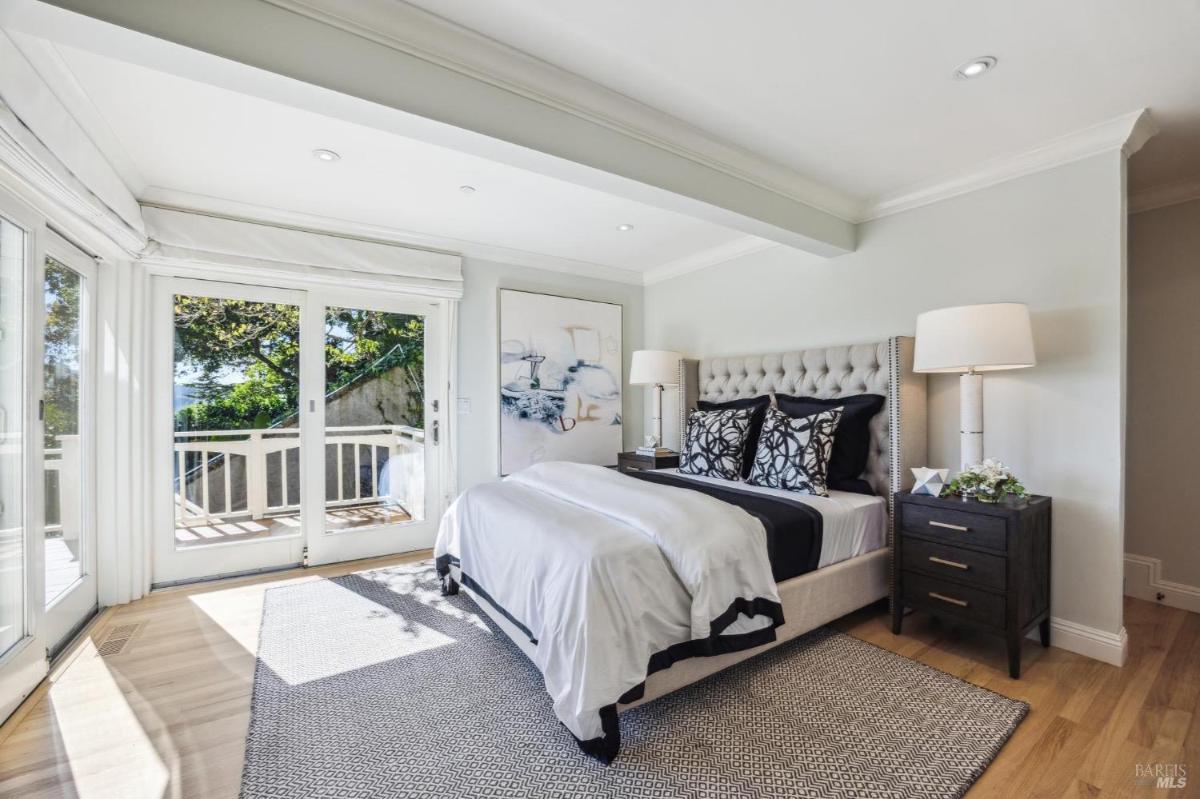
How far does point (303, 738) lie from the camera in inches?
69.2

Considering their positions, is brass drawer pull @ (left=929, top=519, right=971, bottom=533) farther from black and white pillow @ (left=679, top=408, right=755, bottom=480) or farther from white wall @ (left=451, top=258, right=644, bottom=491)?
white wall @ (left=451, top=258, right=644, bottom=491)

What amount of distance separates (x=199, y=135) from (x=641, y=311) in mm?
3470

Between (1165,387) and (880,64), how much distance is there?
2618mm

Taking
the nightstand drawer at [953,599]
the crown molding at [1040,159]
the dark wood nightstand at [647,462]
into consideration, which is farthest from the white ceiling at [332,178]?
the nightstand drawer at [953,599]

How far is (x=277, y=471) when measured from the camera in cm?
350

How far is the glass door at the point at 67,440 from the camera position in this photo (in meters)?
2.36

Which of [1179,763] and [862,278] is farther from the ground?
[862,278]

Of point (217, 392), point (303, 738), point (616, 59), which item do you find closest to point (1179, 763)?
point (303, 738)

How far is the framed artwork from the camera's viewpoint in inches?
163

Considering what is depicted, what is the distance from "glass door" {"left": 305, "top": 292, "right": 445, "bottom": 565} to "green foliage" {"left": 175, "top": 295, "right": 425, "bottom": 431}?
10 millimetres

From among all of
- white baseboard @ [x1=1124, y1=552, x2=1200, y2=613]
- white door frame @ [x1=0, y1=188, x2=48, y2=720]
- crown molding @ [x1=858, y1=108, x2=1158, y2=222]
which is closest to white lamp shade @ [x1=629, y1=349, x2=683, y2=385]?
crown molding @ [x1=858, y1=108, x2=1158, y2=222]

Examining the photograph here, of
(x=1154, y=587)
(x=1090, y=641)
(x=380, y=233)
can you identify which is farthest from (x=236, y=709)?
(x=1154, y=587)

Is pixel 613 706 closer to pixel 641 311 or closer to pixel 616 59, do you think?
pixel 616 59

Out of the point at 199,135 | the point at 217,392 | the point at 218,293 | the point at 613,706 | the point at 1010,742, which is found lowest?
the point at 1010,742
